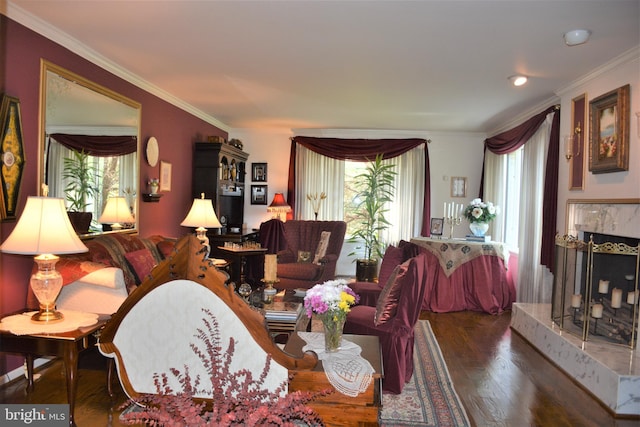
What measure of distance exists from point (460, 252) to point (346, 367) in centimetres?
401

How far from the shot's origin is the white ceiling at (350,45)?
9.24 ft

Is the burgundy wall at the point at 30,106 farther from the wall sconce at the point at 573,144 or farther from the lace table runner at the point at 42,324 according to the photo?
the wall sconce at the point at 573,144

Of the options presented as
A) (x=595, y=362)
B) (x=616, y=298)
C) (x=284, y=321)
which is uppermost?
(x=616, y=298)

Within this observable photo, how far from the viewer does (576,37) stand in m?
3.07

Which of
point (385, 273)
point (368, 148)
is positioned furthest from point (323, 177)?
point (385, 273)

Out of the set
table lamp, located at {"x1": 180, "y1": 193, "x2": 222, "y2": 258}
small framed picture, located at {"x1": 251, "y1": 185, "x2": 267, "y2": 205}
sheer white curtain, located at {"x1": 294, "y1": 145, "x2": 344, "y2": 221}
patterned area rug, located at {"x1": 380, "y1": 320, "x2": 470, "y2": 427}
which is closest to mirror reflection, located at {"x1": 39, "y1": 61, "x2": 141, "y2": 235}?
table lamp, located at {"x1": 180, "y1": 193, "x2": 222, "y2": 258}

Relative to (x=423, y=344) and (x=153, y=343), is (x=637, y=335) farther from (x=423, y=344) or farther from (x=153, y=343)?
(x=153, y=343)

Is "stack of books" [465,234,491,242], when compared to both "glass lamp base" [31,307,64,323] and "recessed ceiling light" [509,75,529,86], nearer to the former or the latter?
"recessed ceiling light" [509,75,529,86]

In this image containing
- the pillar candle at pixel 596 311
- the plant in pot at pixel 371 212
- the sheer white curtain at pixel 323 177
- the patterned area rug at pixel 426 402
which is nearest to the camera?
the patterned area rug at pixel 426 402

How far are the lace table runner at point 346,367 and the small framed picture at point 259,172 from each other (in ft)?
18.7

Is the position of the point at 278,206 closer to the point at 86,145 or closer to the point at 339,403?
the point at 86,145

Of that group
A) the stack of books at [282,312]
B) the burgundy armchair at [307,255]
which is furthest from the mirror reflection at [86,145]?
the burgundy armchair at [307,255]

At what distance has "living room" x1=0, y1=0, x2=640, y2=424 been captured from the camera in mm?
3041

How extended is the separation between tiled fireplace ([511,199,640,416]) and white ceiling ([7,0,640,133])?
1.27 metres
